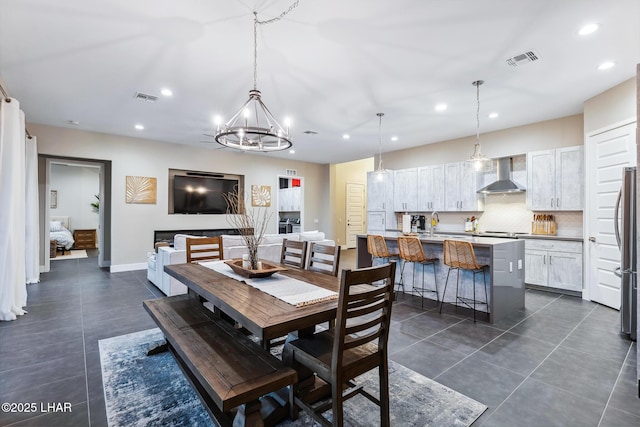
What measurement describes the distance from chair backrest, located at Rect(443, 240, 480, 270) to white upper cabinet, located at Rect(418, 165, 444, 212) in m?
3.04

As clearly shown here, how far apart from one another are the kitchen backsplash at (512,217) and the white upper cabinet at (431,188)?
57 centimetres

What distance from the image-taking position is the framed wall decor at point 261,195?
8.59 metres

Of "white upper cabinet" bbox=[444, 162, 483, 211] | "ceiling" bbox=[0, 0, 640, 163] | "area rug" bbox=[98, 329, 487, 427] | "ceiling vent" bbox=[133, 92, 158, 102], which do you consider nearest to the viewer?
"area rug" bbox=[98, 329, 487, 427]

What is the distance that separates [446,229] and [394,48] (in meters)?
Answer: 4.76

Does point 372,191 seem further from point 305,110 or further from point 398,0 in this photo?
point 398,0

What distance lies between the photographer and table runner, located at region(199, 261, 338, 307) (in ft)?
6.17

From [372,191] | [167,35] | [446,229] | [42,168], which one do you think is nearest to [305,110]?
[167,35]

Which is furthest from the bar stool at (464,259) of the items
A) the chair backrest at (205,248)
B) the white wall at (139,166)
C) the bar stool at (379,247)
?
the white wall at (139,166)

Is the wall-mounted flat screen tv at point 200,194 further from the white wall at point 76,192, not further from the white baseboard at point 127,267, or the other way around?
the white wall at point 76,192

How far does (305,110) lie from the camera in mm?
4906

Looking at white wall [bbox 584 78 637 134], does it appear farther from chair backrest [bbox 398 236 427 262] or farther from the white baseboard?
the white baseboard

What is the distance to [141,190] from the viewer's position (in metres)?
6.82

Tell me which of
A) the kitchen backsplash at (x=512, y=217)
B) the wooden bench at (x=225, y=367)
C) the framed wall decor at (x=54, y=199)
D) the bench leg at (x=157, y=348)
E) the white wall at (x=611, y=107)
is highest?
the white wall at (x=611, y=107)

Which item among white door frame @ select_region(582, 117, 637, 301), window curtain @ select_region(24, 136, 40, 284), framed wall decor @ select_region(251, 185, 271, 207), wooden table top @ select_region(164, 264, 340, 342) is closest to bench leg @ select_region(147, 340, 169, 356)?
wooden table top @ select_region(164, 264, 340, 342)
